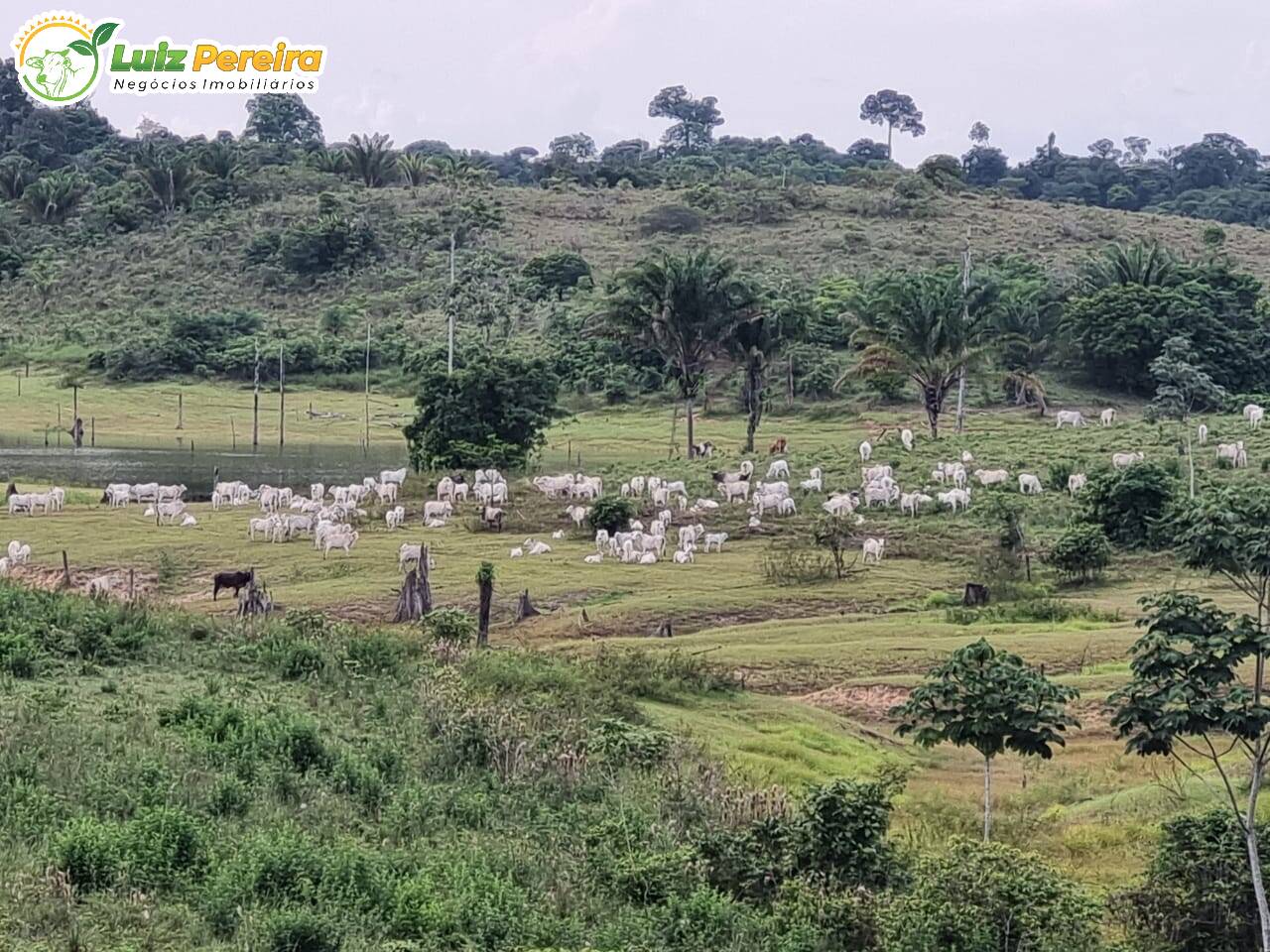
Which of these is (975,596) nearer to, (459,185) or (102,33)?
(102,33)

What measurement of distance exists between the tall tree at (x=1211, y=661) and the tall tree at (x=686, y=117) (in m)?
164

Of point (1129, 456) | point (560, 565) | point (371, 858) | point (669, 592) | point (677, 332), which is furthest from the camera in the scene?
point (677, 332)

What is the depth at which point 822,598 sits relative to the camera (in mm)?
26031

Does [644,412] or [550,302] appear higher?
[550,302]

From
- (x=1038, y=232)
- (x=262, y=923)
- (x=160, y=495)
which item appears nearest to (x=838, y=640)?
(x=262, y=923)

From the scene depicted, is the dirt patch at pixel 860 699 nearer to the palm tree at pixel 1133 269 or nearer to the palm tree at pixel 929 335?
the palm tree at pixel 929 335

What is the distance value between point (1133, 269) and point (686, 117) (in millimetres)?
115316

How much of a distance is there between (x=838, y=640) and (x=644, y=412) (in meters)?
42.2

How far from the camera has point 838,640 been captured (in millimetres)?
21812

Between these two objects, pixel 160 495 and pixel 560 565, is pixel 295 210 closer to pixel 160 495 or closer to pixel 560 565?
pixel 160 495

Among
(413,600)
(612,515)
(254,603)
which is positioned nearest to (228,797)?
(254,603)

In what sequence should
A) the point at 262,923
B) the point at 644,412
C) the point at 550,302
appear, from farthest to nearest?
1. the point at 550,302
2. the point at 644,412
3. the point at 262,923

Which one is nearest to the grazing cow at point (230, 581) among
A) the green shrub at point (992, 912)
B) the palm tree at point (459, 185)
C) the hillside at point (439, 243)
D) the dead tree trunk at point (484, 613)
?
the dead tree trunk at point (484, 613)

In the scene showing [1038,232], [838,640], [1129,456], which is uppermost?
[1038,232]
